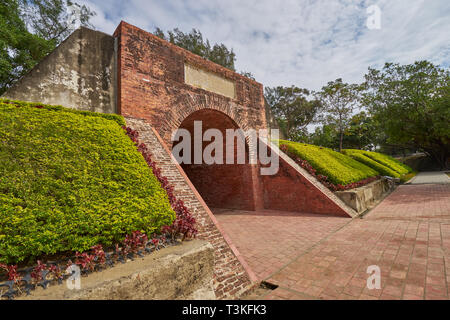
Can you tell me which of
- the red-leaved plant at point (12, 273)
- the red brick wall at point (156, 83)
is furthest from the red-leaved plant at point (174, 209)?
the red-leaved plant at point (12, 273)

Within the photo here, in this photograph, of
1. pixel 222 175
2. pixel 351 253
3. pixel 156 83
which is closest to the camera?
pixel 351 253

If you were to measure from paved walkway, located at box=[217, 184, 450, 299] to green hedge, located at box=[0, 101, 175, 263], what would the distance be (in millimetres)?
2185

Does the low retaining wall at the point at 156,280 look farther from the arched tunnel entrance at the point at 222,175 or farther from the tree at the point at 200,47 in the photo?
the tree at the point at 200,47

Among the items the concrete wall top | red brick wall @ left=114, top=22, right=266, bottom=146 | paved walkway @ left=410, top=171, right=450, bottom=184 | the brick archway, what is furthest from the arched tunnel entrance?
paved walkway @ left=410, top=171, right=450, bottom=184

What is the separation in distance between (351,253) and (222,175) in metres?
6.36

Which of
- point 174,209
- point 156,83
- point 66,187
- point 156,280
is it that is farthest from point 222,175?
point 156,280

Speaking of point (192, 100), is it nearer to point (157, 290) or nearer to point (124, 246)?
point (124, 246)

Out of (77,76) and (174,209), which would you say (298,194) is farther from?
(77,76)

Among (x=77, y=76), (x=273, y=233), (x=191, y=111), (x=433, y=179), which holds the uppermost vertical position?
(x=77, y=76)

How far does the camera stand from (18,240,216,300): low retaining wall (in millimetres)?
1794

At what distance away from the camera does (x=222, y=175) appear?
962cm

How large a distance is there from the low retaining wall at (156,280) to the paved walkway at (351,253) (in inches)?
41.0

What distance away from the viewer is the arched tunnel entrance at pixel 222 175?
8496 millimetres

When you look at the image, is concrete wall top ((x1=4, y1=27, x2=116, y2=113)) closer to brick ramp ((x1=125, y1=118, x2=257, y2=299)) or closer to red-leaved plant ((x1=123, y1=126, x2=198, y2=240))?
brick ramp ((x1=125, y1=118, x2=257, y2=299))
